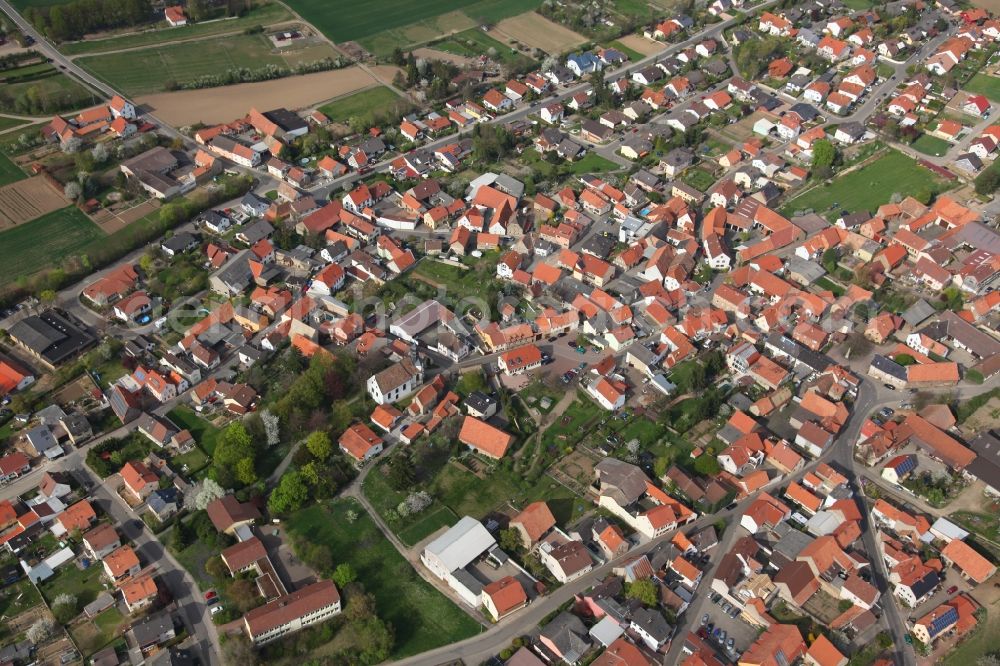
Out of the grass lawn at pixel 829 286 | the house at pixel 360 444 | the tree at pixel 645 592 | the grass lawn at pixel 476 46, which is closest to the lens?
the tree at pixel 645 592

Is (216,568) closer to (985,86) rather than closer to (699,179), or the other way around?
(699,179)

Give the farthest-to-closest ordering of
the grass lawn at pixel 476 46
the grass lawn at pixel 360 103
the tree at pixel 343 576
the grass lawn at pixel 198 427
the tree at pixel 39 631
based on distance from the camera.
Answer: the grass lawn at pixel 476 46 → the grass lawn at pixel 360 103 → the grass lawn at pixel 198 427 → the tree at pixel 343 576 → the tree at pixel 39 631

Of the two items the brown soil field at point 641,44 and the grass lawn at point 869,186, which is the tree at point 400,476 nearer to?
the grass lawn at point 869,186

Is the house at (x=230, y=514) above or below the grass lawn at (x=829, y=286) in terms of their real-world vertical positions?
below

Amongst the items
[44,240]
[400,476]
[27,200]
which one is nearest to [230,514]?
[400,476]

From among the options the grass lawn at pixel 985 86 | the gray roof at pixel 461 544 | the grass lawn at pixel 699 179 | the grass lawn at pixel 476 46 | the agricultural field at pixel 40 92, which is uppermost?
the grass lawn at pixel 985 86

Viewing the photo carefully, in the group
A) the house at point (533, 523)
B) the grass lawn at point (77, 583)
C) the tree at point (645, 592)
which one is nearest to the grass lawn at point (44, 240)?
the grass lawn at point (77, 583)

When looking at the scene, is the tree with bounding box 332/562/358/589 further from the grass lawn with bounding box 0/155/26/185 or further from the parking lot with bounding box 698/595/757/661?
the grass lawn with bounding box 0/155/26/185
